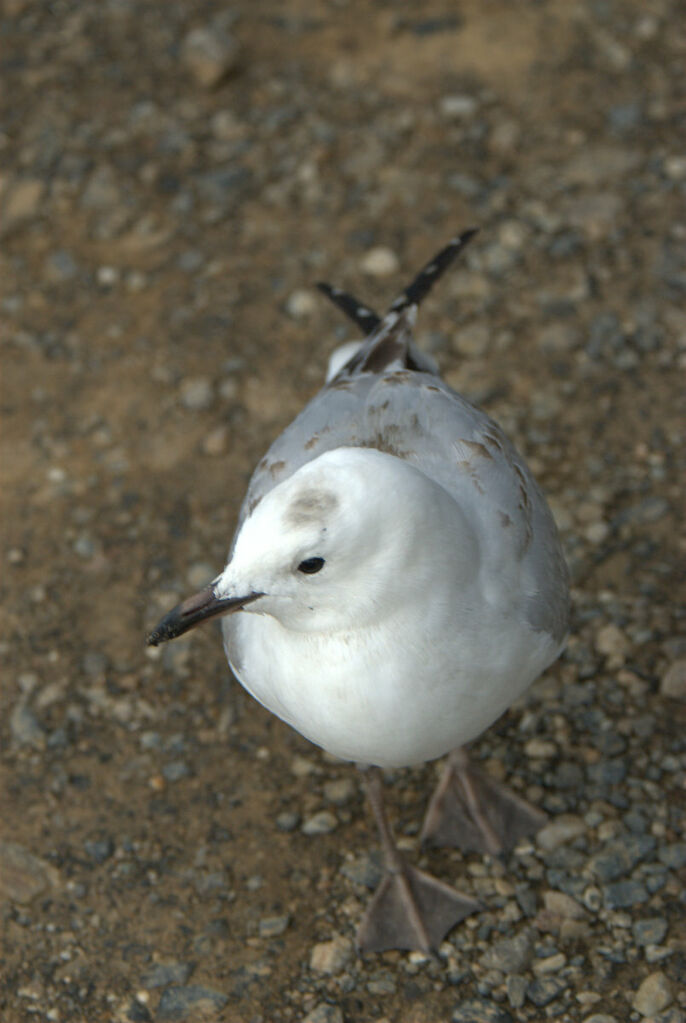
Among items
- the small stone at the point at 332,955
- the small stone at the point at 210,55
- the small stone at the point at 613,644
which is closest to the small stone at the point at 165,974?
the small stone at the point at 332,955

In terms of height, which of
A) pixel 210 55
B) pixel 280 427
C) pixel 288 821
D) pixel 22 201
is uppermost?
pixel 210 55

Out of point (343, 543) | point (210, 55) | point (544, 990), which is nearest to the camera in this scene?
point (343, 543)

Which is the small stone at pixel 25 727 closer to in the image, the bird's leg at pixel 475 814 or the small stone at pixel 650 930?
the bird's leg at pixel 475 814

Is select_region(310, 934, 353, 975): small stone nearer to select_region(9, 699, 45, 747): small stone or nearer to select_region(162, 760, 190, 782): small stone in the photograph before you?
select_region(162, 760, 190, 782): small stone

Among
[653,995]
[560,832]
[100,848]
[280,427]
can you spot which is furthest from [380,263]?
[653,995]

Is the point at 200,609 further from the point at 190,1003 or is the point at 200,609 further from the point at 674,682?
the point at 674,682

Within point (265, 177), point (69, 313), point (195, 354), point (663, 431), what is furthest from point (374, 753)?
point (265, 177)

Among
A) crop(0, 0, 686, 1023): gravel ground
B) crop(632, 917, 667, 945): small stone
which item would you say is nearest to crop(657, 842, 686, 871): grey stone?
crop(0, 0, 686, 1023): gravel ground
